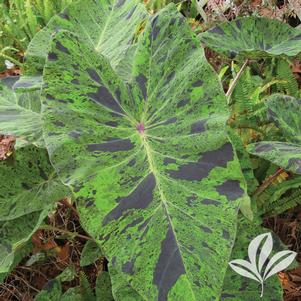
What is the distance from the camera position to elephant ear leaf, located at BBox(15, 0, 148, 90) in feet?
3.76

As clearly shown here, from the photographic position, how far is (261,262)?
1.05 metres

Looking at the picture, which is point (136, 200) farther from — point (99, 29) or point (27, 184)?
point (99, 29)

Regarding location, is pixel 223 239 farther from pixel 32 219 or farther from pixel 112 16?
pixel 112 16

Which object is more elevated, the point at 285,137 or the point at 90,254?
the point at 285,137

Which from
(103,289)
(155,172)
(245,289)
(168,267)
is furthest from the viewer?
(103,289)

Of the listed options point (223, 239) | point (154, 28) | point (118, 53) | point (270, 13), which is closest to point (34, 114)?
point (118, 53)

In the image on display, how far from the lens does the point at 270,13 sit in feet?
5.40

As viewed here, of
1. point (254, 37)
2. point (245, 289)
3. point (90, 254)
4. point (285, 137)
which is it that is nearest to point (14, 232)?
point (90, 254)

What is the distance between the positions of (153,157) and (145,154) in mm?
14

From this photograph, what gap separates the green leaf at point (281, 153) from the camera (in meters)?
0.89

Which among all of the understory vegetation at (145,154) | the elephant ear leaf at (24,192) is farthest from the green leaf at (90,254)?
the elephant ear leaf at (24,192)

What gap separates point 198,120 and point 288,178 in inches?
24.6

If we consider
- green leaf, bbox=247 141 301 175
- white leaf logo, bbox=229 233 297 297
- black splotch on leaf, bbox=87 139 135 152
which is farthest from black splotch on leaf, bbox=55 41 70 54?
white leaf logo, bbox=229 233 297 297

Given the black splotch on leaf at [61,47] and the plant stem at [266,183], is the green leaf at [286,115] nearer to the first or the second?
the plant stem at [266,183]
